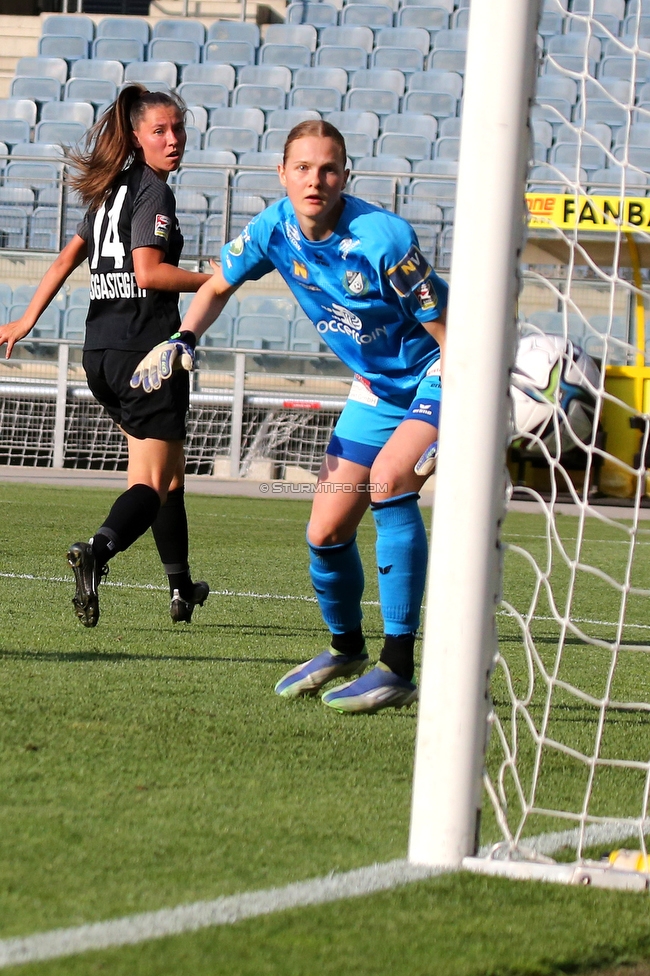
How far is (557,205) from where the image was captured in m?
12.0

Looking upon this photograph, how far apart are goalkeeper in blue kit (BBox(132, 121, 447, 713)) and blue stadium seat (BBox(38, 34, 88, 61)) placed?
1867 cm

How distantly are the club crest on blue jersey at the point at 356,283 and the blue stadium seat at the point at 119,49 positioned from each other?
18.6m

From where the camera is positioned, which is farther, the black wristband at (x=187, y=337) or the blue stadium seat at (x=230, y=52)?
the blue stadium seat at (x=230, y=52)

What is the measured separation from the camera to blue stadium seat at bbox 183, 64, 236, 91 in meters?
20.1

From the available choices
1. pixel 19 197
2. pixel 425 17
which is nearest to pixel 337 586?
pixel 19 197

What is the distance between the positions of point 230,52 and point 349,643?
18.3m

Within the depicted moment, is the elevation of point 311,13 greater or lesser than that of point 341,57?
greater

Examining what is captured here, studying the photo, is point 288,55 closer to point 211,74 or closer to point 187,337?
point 211,74

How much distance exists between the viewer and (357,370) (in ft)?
12.6

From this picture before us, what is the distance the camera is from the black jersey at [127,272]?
457cm

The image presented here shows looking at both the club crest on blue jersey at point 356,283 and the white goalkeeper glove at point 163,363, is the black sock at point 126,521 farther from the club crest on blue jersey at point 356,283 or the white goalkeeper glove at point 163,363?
the club crest on blue jersey at point 356,283

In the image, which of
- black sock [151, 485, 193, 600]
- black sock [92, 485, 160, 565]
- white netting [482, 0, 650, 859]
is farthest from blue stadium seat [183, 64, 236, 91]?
black sock [92, 485, 160, 565]

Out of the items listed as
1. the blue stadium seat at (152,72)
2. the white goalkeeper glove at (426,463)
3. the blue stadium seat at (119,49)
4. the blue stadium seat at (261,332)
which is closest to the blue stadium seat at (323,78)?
the blue stadium seat at (152,72)

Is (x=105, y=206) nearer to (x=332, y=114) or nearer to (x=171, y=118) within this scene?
(x=171, y=118)
